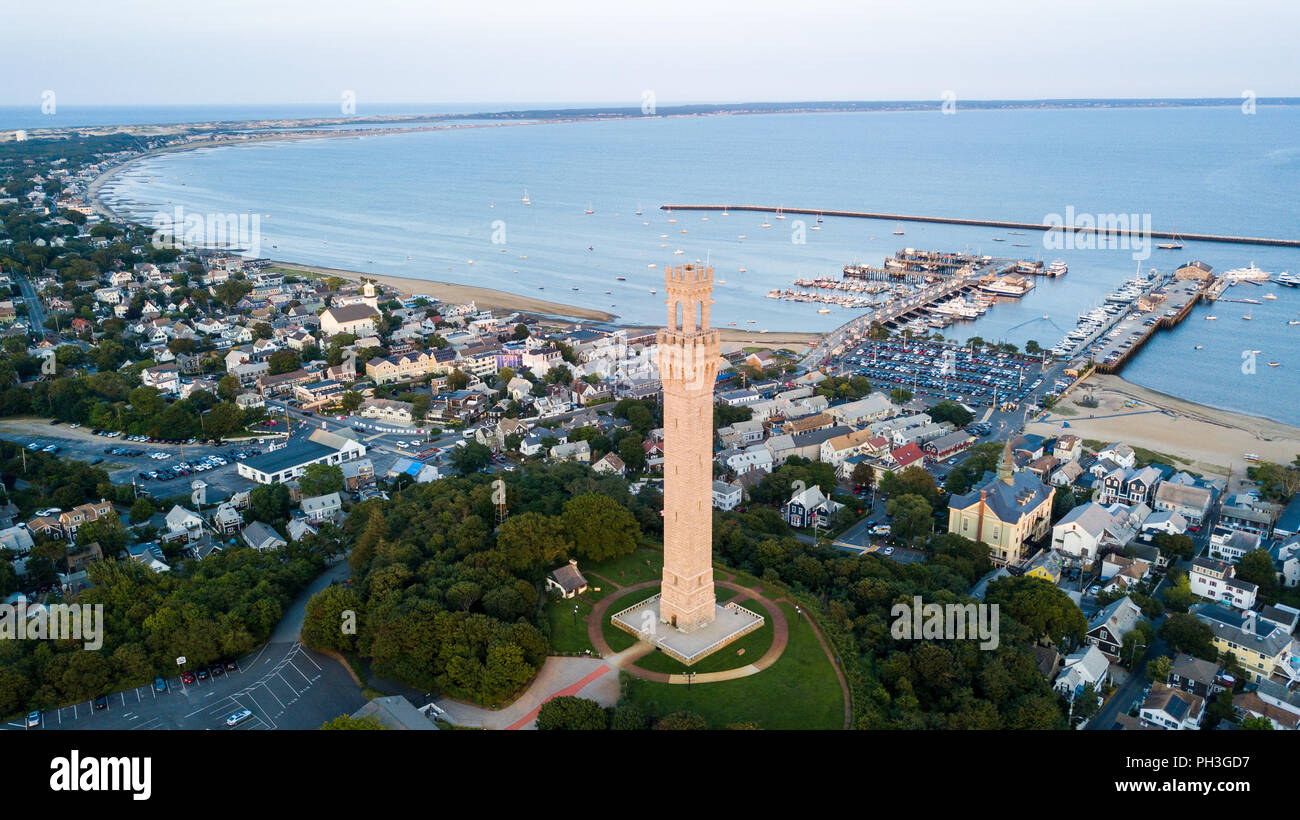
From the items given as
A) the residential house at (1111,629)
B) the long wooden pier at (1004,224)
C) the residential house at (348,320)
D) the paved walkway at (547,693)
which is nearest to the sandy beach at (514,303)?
the residential house at (348,320)

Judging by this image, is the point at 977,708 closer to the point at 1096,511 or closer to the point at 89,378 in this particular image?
the point at 1096,511

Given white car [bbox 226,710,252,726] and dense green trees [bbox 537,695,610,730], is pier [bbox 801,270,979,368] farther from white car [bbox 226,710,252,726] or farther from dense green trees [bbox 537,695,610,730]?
white car [bbox 226,710,252,726]

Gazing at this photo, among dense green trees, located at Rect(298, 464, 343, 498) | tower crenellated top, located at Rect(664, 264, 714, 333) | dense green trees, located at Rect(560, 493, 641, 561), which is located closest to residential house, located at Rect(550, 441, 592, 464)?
dense green trees, located at Rect(298, 464, 343, 498)

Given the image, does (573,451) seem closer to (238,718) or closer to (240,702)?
(240,702)

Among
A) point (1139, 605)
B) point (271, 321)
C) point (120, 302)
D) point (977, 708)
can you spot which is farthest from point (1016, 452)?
point (120, 302)

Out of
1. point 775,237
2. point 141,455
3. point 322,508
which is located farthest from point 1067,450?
point 775,237
